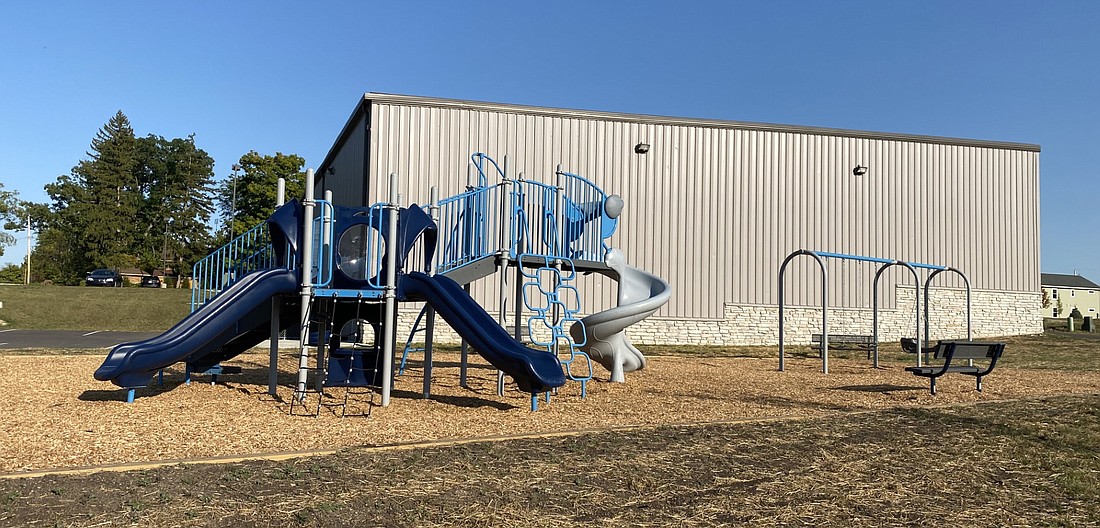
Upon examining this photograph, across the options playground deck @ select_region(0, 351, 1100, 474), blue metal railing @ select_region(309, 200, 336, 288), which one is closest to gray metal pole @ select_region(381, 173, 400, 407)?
playground deck @ select_region(0, 351, 1100, 474)

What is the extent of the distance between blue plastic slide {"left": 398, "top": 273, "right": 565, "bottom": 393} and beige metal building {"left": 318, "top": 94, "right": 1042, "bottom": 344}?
38.6 feet

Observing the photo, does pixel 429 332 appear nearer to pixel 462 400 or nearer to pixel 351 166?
pixel 462 400

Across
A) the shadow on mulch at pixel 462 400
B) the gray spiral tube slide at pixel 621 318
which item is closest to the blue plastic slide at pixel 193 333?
the shadow on mulch at pixel 462 400

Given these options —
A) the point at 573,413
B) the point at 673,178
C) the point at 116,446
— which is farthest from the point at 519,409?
the point at 673,178

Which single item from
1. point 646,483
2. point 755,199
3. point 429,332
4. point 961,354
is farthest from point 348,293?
point 755,199

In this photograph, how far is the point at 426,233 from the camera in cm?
982

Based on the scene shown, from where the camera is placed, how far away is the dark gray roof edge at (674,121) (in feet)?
66.7

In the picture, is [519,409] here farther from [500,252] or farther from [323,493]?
[323,493]

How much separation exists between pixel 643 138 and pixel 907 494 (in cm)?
1784

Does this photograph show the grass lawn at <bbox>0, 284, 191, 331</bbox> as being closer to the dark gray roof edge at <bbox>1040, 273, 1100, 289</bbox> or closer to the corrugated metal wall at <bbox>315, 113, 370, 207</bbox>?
the corrugated metal wall at <bbox>315, 113, 370, 207</bbox>

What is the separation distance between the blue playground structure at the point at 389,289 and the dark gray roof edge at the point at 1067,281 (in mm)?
83675

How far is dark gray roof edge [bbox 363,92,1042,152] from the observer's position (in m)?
20.3

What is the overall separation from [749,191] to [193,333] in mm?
17652

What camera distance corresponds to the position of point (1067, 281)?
83438 millimetres
